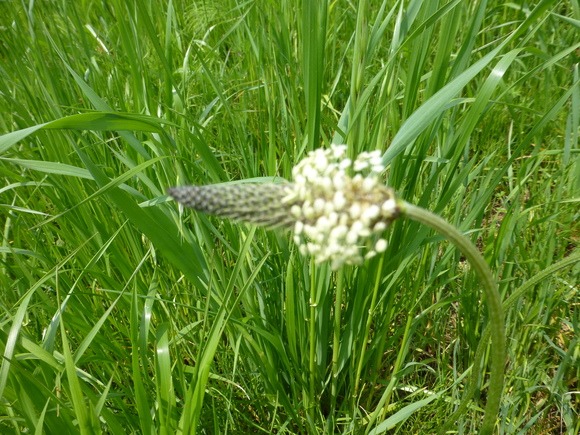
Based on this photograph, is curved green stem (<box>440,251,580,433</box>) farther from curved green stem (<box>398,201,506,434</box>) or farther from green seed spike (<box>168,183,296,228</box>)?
green seed spike (<box>168,183,296,228</box>)

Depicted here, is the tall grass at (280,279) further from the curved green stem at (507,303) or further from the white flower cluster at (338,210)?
the white flower cluster at (338,210)

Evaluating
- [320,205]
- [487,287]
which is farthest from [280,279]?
[320,205]

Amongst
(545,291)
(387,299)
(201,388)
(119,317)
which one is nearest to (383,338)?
(387,299)

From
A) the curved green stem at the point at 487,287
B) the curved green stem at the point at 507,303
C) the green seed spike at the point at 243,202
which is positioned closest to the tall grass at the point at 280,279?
the curved green stem at the point at 507,303

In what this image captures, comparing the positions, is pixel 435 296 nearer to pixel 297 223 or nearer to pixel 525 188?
pixel 525 188

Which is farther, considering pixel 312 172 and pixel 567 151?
pixel 567 151

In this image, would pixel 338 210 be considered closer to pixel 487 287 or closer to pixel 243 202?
pixel 243 202

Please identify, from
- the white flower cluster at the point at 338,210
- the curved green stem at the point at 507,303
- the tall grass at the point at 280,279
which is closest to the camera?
the white flower cluster at the point at 338,210
